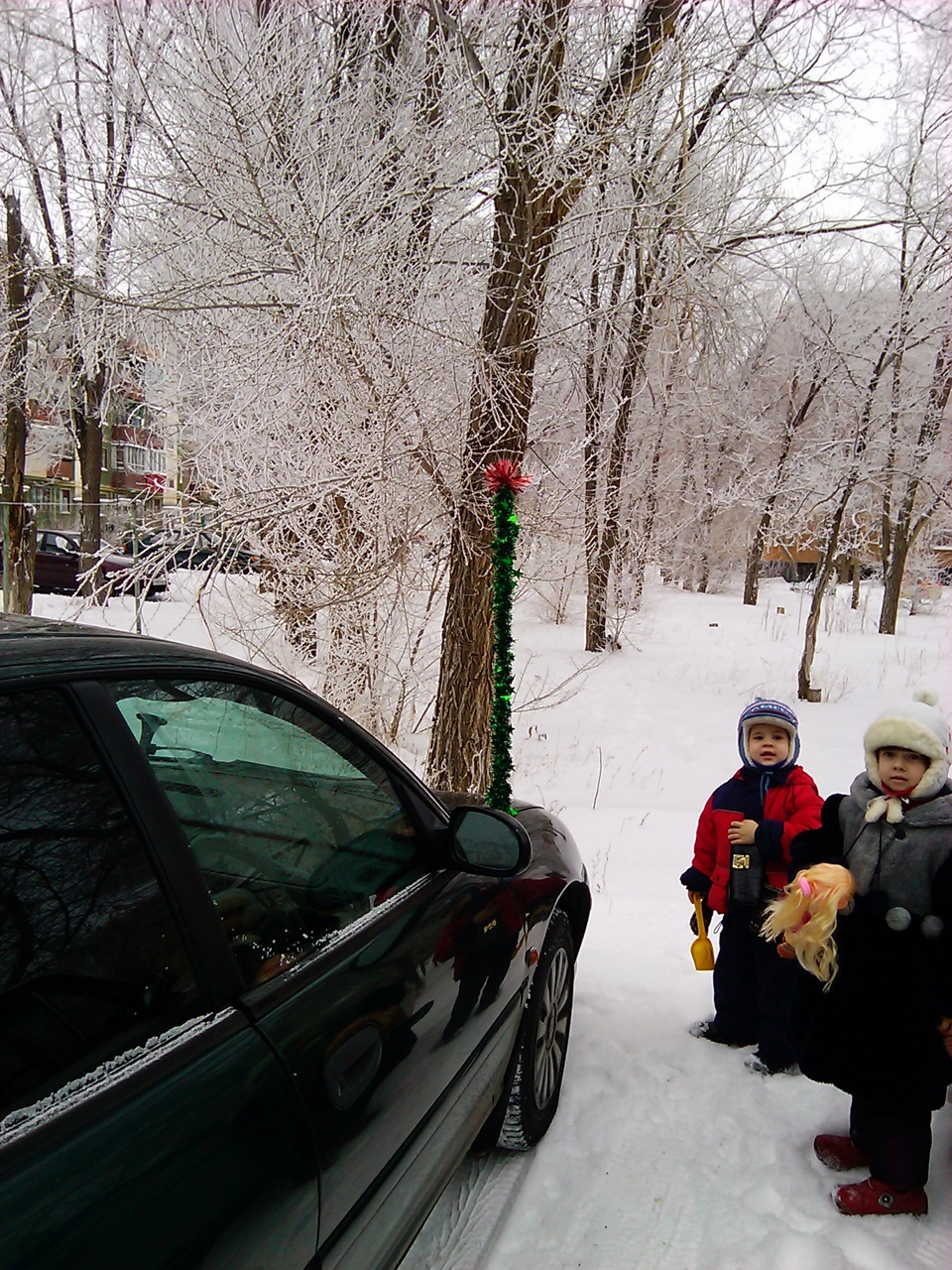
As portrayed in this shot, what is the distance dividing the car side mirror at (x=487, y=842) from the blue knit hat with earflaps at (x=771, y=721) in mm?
1098

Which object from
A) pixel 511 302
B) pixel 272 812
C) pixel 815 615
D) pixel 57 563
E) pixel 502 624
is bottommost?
pixel 57 563

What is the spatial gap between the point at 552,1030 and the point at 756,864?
35.4 inches

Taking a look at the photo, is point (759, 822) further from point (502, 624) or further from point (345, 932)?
point (502, 624)

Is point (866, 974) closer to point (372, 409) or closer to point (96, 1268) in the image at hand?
point (96, 1268)

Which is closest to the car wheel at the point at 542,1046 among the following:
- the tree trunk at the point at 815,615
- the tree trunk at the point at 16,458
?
the tree trunk at the point at 815,615

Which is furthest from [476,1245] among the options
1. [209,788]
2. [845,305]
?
[845,305]

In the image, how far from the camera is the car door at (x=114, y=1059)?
943mm

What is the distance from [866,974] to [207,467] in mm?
5842

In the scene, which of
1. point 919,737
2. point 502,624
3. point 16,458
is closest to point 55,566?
point 16,458

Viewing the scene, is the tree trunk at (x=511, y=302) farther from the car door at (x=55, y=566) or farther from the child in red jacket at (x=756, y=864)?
the car door at (x=55, y=566)

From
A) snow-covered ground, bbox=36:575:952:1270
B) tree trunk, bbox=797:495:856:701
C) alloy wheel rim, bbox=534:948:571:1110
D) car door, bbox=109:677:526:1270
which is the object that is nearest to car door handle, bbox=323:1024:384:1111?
car door, bbox=109:677:526:1270

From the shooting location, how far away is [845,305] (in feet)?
42.1

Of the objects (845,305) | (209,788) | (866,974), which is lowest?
(866,974)

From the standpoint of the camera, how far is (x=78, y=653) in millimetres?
1285
